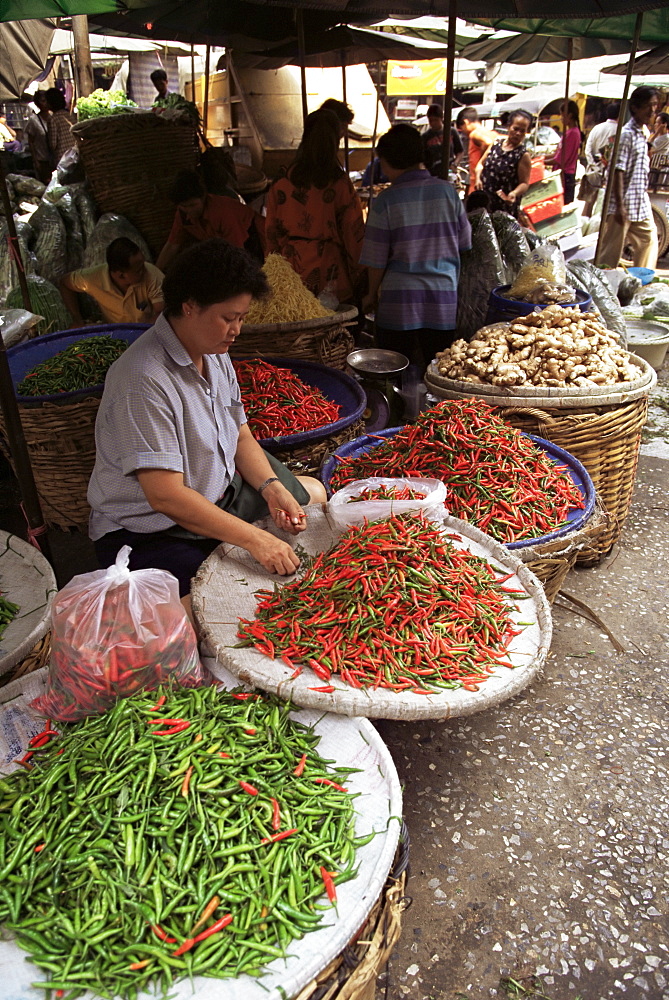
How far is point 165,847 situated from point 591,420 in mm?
3020

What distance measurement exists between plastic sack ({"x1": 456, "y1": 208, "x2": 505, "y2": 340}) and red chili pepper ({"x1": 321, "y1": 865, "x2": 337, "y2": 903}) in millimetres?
4823

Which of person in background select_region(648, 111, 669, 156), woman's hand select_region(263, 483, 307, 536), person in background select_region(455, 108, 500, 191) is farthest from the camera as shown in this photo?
person in background select_region(648, 111, 669, 156)

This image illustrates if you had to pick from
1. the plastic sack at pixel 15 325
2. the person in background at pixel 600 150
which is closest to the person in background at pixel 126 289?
the plastic sack at pixel 15 325

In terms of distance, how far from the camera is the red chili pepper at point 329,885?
1536 mm

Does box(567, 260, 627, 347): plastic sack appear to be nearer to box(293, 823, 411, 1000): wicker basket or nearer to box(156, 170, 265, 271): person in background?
box(156, 170, 265, 271): person in background

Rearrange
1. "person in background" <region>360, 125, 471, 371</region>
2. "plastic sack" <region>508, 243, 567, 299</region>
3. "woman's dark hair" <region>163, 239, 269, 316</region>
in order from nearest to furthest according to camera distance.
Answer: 1. "woman's dark hair" <region>163, 239, 269, 316</region>
2. "person in background" <region>360, 125, 471, 371</region>
3. "plastic sack" <region>508, 243, 567, 299</region>

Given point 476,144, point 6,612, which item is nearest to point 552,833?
point 6,612

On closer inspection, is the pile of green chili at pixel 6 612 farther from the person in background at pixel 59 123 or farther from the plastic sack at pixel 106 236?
the person in background at pixel 59 123

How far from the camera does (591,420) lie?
3.65 meters

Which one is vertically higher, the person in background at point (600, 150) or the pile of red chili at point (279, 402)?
the person in background at point (600, 150)

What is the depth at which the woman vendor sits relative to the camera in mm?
2334

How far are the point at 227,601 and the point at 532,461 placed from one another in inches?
65.8

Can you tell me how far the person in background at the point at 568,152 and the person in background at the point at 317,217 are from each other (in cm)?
683

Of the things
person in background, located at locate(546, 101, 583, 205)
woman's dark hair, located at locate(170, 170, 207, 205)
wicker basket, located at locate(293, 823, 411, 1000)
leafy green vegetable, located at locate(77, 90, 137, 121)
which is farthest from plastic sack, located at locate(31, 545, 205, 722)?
person in background, located at locate(546, 101, 583, 205)
